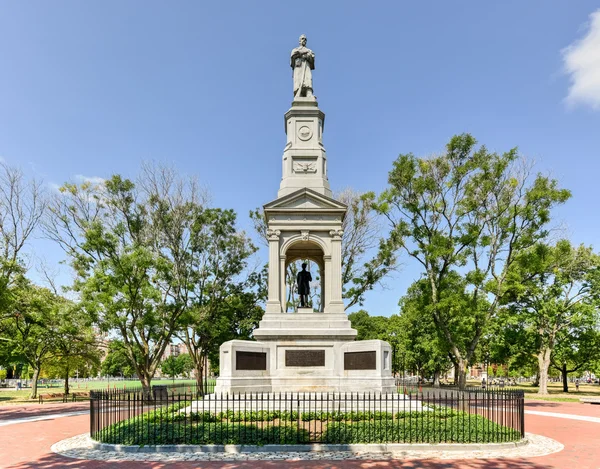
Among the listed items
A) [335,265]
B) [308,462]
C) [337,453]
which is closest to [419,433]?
[337,453]

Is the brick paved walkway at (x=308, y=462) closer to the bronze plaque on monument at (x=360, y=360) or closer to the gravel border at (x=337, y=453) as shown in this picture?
the gravel border at (x=337, y=453)

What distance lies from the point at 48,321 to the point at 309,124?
25934mm

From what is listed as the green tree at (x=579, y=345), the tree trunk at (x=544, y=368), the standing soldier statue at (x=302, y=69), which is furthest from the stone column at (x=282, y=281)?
the green tree at (x=579, y=345)

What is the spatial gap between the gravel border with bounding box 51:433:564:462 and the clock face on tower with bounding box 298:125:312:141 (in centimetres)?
1400

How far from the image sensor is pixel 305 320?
19.3m

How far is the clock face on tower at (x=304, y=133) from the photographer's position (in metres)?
22.4

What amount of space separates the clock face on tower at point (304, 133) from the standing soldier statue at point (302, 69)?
167cm

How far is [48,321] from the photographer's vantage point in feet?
121

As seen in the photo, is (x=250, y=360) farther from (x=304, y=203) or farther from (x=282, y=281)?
(x=304, y=203)

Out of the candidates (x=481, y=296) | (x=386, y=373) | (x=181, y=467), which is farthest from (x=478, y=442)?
(x=481, y=296)

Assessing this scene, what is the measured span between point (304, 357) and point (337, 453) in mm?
7081

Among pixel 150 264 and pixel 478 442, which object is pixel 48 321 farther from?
pixel 478 442

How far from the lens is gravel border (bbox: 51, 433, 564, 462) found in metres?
11.2

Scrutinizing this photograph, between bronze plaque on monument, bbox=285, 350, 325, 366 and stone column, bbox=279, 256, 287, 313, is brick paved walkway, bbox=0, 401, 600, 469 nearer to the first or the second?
bronze plaque on monument, bbox=285, 350, 325, 366
